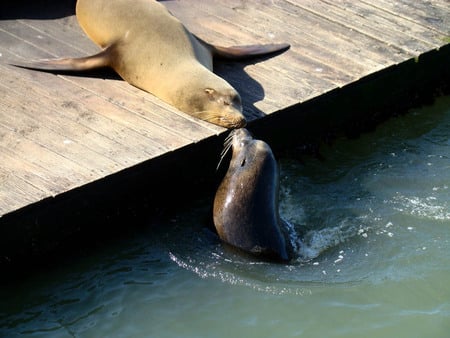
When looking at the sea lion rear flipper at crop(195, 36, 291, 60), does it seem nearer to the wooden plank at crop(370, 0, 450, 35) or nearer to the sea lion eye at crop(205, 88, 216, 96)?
the sea lion eye at crop(205, 88, 216, 96)

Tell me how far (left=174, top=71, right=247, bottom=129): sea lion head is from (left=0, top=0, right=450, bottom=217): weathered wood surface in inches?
3.5

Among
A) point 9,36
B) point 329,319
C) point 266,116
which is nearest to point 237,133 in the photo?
point 266,116

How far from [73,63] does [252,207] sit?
1.84m

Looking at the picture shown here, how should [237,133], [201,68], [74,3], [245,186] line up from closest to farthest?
[245,186] → [237,133] → [201,68] → [74,3]

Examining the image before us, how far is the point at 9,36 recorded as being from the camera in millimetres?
7211

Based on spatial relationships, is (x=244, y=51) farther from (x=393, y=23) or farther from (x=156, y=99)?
(x=393, y=23)

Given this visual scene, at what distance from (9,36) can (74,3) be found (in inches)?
30.3

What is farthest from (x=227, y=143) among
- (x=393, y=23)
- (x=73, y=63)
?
(x=393, y=23)

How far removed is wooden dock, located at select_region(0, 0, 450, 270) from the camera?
18.3 ft

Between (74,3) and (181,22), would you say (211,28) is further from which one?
(74,3)

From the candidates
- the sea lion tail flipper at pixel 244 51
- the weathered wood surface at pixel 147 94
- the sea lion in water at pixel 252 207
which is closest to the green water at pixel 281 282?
the sea lion in water at pixel 252 207

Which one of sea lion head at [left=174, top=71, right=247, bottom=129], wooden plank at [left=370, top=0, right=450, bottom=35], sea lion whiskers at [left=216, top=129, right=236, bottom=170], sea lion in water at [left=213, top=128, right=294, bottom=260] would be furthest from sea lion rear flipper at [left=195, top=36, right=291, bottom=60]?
wooden plank at [left=370, top=0, right=450, bottom=35]

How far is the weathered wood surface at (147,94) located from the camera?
226 inches

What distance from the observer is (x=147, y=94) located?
661 centimetres
